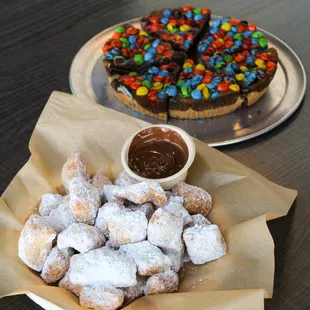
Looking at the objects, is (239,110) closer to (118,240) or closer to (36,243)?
(118,240)

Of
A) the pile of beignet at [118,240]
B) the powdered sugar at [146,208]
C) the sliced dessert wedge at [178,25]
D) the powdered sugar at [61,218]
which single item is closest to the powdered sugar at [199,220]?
the pile of beignet at [118,240]

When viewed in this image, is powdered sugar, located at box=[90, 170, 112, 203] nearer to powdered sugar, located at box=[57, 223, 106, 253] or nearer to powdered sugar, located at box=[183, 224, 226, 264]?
powdered sugar, located at box=[57, 223, 106, 253]

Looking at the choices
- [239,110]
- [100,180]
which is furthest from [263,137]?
[100,180]

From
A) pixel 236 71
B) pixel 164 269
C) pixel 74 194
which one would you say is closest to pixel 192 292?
pixel 164 269

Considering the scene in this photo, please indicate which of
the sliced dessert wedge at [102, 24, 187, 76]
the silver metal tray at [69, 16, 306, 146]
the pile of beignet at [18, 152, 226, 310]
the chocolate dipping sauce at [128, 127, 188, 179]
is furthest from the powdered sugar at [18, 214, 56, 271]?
the sliced dessert wedge at [102, 24, 187, 76]

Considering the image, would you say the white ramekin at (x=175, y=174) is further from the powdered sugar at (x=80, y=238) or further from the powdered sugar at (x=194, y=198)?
the powdered sugar at (x=80, y=238)

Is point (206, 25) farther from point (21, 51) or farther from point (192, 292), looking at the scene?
point (192, 292)
